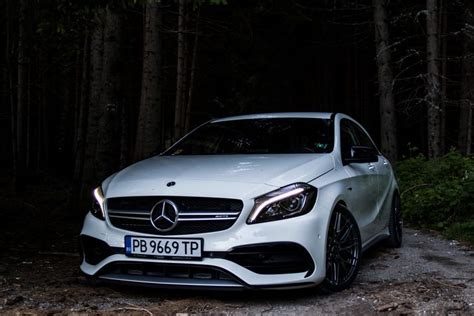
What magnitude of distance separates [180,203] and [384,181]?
10.3 feet

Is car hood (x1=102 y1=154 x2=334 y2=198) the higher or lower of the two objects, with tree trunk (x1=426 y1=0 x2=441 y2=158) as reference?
lower

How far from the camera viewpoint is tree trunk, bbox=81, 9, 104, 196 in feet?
29.6

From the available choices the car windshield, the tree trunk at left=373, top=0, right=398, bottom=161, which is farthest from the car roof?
the tree trunk at left=373, top=0, right=398, bottom=161

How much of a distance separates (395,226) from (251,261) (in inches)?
134

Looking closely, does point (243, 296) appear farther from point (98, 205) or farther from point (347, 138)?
point (347, 138)

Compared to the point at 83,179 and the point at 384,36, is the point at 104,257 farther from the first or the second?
the point at 384,36

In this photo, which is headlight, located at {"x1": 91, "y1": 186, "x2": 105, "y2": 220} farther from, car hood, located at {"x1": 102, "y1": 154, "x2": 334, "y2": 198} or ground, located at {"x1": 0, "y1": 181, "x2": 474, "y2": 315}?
ground, located at {"x1": 0, "y1": 181, "x2": 474, "y2": 315}

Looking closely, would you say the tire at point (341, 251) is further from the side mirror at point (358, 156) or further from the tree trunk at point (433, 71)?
the tree trunk at point (433, 71)

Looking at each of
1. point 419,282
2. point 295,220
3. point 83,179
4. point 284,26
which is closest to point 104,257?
point 295,220

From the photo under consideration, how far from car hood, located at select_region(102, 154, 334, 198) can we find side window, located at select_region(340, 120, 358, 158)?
448mm

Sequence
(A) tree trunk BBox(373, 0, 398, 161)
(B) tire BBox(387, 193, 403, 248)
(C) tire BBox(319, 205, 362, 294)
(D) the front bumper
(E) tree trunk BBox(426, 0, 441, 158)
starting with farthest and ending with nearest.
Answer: (A) tree trunk BBox(373, 0, 398, 161) → (E) tree trunk BBox(426, 0, 441, 158) → (B) tire BBox(387, 193, 403, 248) → (C) tire BBox(319, 205, 362, 294) → (D) the front bumper

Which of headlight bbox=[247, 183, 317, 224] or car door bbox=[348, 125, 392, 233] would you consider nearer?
headlight bbox=[247, 183, 317, 224]

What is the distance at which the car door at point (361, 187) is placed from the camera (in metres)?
5.07

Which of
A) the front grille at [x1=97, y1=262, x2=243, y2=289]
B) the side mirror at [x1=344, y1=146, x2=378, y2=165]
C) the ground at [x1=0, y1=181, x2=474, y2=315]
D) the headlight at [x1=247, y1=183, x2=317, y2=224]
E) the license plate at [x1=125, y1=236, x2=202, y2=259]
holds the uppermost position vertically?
the side mirror at [x1=344, y1=146, x2=378, y2=165]
